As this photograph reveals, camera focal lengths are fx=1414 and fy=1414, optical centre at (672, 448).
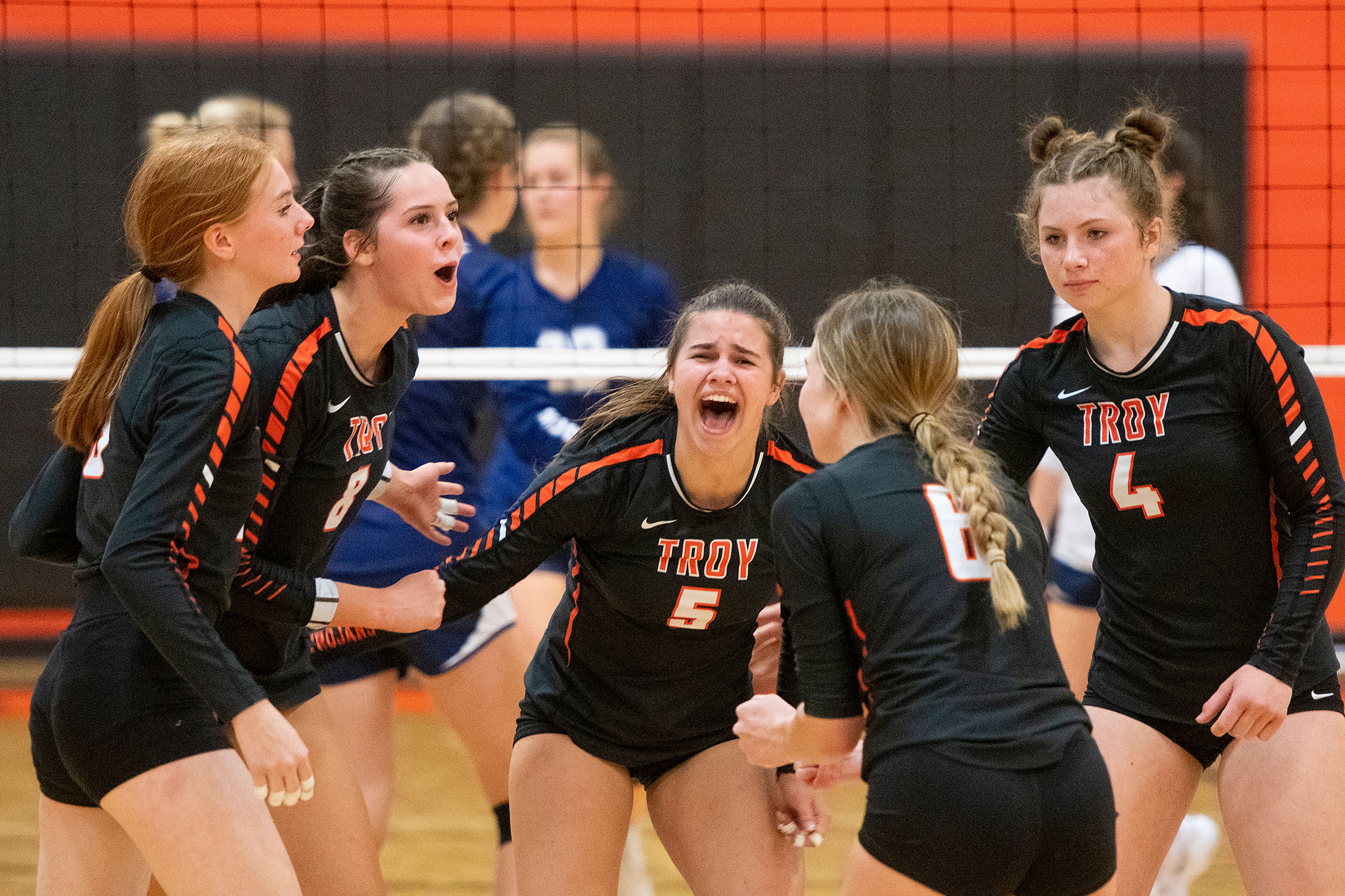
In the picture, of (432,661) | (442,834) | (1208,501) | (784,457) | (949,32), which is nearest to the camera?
(1208,501)

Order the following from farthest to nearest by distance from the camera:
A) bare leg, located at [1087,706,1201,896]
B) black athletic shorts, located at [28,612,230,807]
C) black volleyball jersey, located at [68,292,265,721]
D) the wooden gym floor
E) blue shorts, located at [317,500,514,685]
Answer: the wooden gym floor → blue shorts, located at [317,500,514,685] → bare leg, located at [1087,706,1201,896] → black athletic shorts, located at [28,612,230,807] → black volleyball jersey, located at [68,292,265,721]

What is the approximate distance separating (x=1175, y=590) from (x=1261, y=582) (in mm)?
160

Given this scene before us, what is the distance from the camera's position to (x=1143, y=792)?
9.08ft

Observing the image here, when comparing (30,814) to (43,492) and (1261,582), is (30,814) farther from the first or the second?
(1261,582)

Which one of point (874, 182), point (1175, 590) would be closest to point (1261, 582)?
point (1175, 590)

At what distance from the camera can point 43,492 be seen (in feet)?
8.46

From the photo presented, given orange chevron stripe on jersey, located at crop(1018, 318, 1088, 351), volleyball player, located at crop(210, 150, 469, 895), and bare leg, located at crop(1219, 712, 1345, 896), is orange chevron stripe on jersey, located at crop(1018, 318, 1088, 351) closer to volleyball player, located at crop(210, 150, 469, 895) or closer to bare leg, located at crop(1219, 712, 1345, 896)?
bare leg, located at crop(1219, 712, 1345, 896)

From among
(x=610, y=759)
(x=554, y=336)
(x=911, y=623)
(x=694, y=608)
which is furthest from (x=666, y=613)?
(x=554, y=336)

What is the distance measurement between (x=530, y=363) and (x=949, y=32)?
419 centimetres

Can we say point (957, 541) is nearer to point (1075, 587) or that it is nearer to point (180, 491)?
point (180, 491)

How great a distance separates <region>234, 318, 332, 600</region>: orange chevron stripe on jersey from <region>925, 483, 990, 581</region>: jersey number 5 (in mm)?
1221

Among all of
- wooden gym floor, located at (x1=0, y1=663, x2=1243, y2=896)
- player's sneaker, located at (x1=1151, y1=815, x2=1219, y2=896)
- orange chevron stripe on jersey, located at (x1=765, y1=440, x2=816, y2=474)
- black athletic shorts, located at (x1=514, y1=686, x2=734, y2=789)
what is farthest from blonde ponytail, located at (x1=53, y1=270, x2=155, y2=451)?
player's sneaker, located at (x1=1151, y1=815, x2=1219, y2=896)

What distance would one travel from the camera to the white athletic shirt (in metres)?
4.25

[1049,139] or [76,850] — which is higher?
[1049,139]
